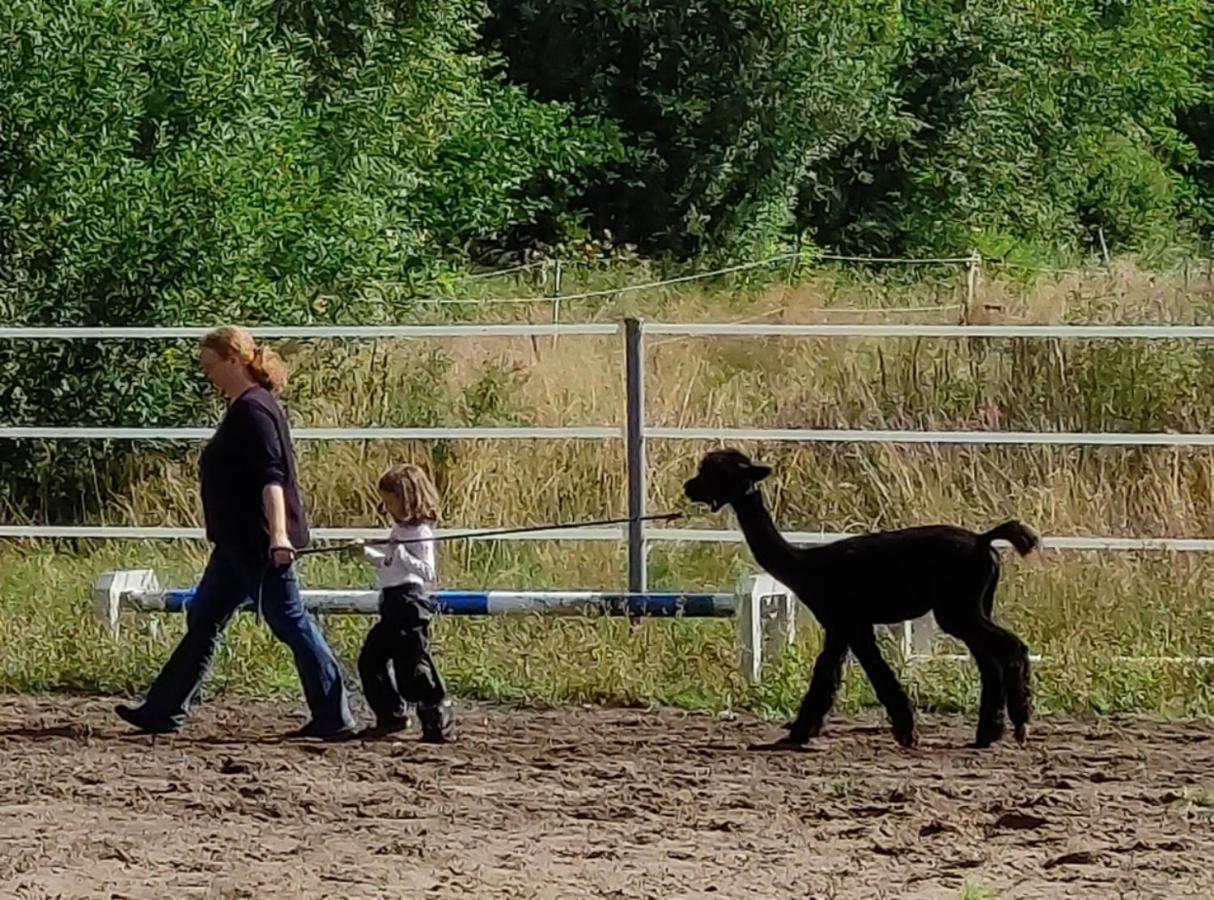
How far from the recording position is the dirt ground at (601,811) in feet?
18.9

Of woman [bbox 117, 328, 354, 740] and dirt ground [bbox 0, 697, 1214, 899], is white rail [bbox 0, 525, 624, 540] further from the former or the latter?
woman [bbox 117, 328, 354, 740]

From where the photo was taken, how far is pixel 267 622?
7.76 m

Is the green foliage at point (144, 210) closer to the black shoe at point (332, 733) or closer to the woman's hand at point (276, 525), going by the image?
the black shoe at point (332, 733)

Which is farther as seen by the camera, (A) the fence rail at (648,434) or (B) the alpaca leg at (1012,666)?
(A) the fence rail at (648,434)

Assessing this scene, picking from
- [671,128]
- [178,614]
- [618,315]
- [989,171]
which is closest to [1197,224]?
[989,171]

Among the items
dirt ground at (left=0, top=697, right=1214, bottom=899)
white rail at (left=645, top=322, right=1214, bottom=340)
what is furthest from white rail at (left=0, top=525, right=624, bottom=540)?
dirt ground at (left=0, top=697, right=1214, bottom=899)

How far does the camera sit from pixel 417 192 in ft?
59.8

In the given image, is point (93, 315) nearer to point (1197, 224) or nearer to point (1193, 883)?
point (1193, 883)

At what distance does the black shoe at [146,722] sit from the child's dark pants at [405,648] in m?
0.76

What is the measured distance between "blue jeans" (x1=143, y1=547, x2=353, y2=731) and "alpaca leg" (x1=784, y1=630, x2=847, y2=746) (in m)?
1.63

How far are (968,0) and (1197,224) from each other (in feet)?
24.7

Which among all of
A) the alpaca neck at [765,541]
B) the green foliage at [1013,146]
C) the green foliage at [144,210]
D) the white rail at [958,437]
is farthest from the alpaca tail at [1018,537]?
the green foliage at [1013,146]

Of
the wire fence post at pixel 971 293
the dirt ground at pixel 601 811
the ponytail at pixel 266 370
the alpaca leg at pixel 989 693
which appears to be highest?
the wire fence post at pixel 971 293

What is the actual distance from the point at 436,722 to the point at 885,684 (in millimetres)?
1605
